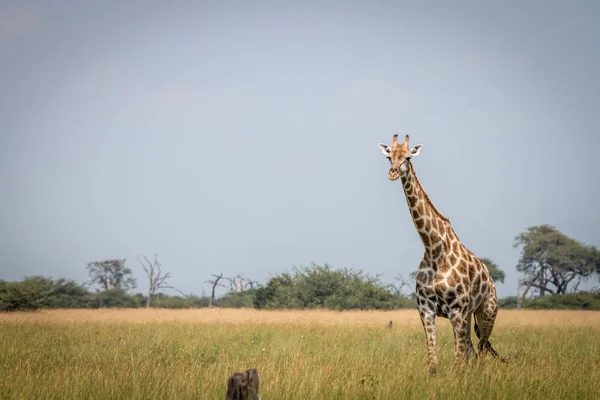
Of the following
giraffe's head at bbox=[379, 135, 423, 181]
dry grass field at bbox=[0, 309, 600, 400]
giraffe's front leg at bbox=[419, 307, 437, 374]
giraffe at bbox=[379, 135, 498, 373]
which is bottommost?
dry grass field at bbox=[0, 309, 600, 400]

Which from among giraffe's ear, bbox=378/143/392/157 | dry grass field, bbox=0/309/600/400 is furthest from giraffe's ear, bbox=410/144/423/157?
dry grass field, bbox=0/309/600/400

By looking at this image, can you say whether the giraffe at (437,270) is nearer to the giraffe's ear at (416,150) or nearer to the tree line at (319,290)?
the giraffe's ear at (416,150)

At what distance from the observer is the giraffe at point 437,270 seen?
9.47 m

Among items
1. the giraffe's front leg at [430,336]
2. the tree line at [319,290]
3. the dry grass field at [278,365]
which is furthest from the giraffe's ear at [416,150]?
the tree line at [319,290]

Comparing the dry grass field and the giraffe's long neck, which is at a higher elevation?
the giraffe's long neck

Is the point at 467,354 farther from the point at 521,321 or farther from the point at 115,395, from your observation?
the point at 521,321

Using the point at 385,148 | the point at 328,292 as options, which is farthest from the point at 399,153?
the point at 328,292

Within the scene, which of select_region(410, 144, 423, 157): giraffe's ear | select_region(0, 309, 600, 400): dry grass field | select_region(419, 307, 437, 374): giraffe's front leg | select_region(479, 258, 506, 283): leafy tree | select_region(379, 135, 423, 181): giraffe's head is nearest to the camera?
select_region(0, 309, 600, 400): dry grass field

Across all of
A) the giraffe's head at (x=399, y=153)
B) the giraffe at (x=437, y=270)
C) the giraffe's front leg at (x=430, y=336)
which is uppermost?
the giraffe's head at (x=399, y=153)

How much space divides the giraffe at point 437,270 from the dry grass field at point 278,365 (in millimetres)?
699

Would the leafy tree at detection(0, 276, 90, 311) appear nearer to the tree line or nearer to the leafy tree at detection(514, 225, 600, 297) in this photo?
the tree line

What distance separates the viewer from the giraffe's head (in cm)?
907

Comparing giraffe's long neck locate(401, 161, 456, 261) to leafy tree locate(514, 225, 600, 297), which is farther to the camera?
leafy tree locate(514, 225, 600, 297)

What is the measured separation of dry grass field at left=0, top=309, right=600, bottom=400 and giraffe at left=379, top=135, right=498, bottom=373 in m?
0.70
